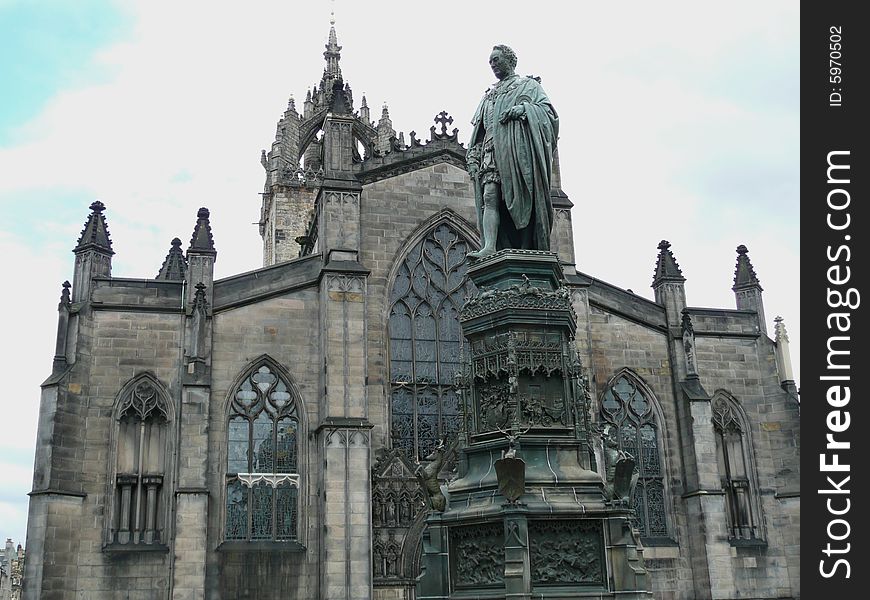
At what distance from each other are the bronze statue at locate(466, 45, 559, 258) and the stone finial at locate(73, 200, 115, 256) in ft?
54.4

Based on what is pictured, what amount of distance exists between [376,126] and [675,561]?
32134mm

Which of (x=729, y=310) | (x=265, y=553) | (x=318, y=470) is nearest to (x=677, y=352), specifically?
(x=729, y=310)

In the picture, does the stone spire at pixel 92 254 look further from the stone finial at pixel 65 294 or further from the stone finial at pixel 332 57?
the stone finial at pixel 332 57

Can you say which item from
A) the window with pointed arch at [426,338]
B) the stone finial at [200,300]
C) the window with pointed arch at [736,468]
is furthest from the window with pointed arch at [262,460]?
the window with pointed arch at [736,468]

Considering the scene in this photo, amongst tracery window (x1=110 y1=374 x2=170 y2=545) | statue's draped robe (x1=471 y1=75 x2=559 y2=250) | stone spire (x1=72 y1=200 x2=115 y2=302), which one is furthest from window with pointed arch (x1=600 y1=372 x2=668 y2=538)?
statue's draped robe (x1=471 y1=75 x2=559 y2=250)

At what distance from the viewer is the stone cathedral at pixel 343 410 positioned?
20.7 m

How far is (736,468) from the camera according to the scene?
83.0 feet

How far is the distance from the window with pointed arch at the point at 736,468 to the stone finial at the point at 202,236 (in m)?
14.2

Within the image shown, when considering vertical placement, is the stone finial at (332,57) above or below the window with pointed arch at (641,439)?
above

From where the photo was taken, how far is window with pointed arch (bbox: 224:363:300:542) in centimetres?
2145

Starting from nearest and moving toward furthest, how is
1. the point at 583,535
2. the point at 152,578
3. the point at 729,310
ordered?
the point at 583,535, the point at 152,578, the point at 729,310

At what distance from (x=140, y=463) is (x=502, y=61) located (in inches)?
615
